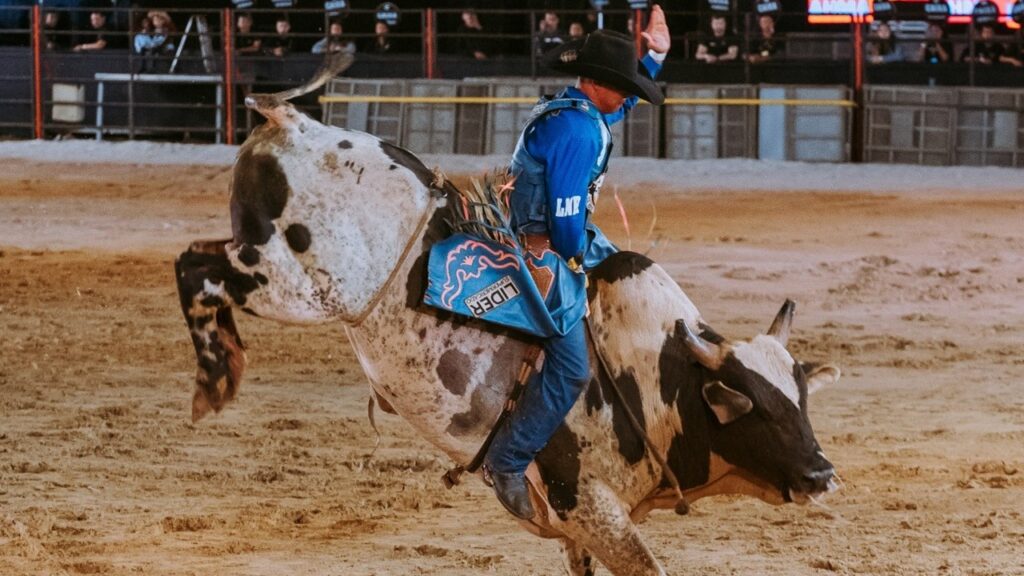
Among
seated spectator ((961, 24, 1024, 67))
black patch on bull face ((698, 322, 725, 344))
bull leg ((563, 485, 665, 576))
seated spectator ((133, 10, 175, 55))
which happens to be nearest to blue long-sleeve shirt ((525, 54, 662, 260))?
black patch on bull face ((698, 322, 725, 344))

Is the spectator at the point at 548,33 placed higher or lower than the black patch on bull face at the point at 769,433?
higher

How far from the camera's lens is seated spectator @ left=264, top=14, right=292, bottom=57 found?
69.9ft

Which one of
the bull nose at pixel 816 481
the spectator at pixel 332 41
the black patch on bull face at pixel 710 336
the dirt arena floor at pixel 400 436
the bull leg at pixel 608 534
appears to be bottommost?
the dirt arena floor at pixel 400 436

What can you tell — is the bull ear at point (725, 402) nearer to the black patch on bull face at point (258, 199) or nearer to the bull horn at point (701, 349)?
the bull horn at point (701, 349)

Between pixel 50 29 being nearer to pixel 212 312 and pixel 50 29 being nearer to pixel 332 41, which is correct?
pixel 332 41

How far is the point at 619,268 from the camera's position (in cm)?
493

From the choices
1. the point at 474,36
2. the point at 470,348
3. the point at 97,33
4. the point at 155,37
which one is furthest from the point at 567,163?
the point at 97,33

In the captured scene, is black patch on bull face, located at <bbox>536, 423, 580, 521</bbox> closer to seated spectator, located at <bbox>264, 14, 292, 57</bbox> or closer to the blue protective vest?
the blue protective vest

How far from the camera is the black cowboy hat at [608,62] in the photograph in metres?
4.74

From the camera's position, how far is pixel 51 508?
6602 millimetres

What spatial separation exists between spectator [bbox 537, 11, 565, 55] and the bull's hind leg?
54.6 feet

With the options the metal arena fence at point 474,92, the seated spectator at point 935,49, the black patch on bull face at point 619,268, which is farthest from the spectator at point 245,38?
the black patch on bull face at point 619,268

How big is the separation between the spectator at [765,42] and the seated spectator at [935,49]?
2.08 metres

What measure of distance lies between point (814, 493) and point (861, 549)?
1494 mm
